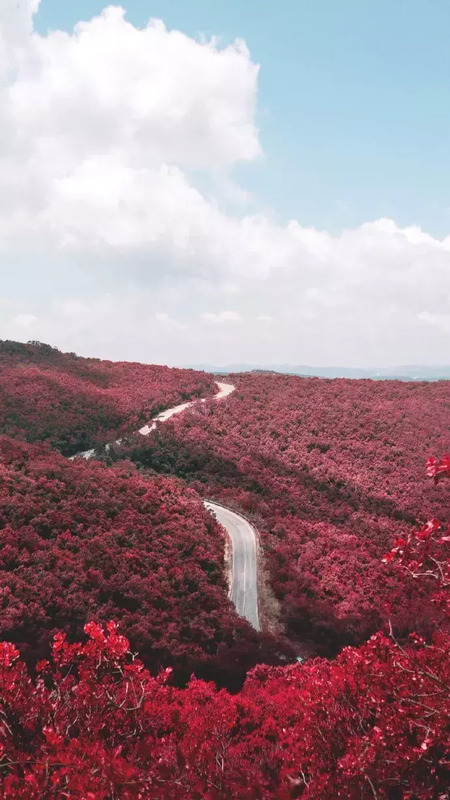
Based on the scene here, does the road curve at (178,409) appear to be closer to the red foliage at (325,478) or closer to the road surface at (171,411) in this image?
the road surface at (171,411)

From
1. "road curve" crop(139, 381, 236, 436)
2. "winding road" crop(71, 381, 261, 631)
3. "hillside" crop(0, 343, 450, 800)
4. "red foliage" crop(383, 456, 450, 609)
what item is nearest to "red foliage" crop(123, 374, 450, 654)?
"hillside" crop(0, 343, 450, 800)

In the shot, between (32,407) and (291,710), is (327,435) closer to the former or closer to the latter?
(32,407)

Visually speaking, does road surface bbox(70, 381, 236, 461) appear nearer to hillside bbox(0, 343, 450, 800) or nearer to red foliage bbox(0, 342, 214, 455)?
red foliage bbox(0, 342, 214, 455)

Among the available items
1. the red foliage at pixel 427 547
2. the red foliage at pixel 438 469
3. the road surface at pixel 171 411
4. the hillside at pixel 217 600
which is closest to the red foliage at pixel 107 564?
the hillside at pixel 217 600

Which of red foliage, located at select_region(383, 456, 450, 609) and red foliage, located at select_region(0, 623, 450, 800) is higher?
red foliage, located at select_region(383, 456, 450, 609)

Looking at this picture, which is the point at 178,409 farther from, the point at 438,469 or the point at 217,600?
the point at 438,469
